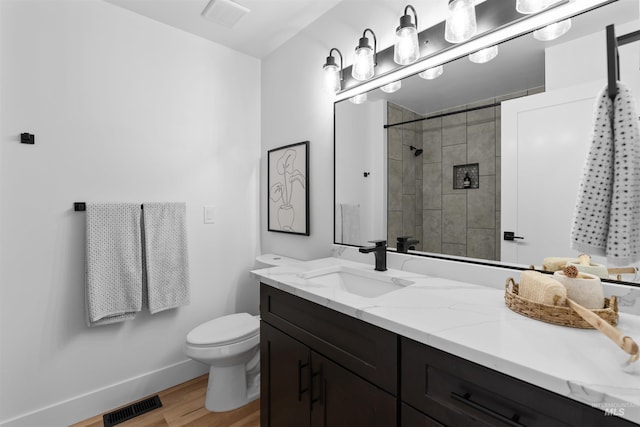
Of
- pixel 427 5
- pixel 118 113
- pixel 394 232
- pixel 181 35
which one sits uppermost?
pixel 181 35

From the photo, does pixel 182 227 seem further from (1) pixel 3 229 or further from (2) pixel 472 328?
(2) pixel 472 328

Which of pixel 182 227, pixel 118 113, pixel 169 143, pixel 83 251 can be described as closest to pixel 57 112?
pixel 118 113

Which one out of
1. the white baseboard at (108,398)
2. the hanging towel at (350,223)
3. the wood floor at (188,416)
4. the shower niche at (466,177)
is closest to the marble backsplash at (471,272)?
the hanging towel at (350,223)

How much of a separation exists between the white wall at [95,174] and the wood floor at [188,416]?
0.54 ft

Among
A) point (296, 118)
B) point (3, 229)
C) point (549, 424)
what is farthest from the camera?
point (296, 118)

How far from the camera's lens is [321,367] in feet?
3.54

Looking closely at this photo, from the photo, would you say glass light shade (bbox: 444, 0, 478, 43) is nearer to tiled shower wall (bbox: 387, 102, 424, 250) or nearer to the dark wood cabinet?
tiled shower wall (bbox: 387, 102, 424, 250)

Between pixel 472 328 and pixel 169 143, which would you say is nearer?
pixel 472 328

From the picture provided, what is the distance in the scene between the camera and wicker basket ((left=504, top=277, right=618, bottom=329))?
29.4 inches

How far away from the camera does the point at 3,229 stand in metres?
1.49

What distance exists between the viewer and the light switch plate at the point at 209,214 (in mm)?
2162

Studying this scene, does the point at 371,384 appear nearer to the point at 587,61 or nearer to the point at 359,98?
the point at 587,61

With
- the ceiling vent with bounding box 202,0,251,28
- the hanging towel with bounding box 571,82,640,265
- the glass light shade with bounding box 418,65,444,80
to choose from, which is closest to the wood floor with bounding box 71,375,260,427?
the hanging towel with bounding box 571,82,640,265

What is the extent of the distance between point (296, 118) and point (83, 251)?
153 centimetres
